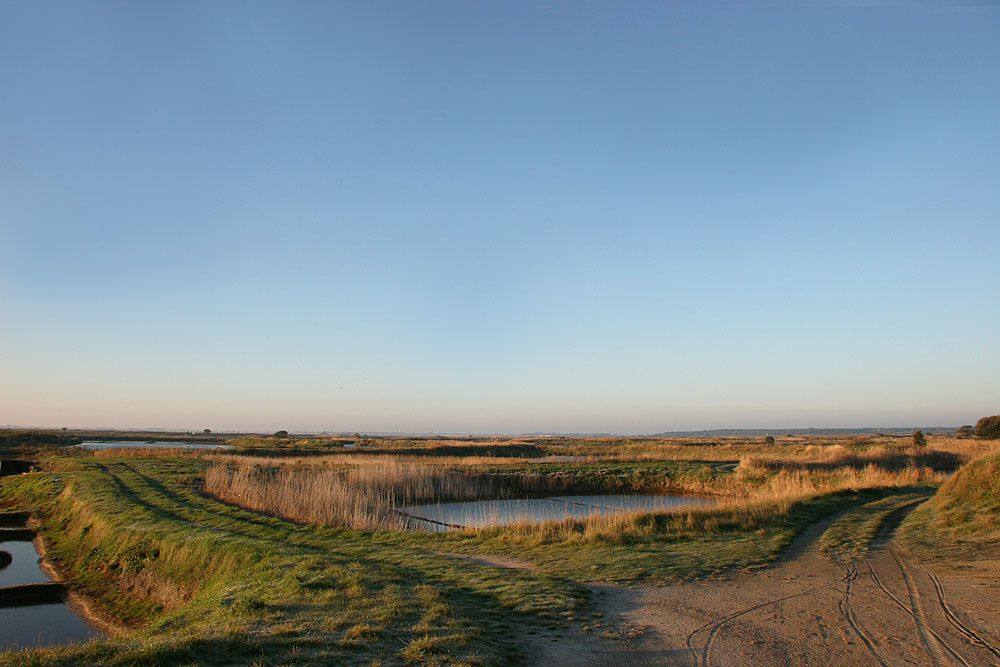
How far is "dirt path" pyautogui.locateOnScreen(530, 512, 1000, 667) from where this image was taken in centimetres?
768

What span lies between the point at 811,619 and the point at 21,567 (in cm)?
2280

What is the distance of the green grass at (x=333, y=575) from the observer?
769 cm

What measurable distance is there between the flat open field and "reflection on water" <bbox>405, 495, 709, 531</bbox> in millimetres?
1413

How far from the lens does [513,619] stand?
9.49 meters

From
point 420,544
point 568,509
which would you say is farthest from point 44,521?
point 568,509

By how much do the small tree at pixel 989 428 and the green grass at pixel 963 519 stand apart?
5863 centimetres

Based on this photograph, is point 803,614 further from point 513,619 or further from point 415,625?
point 415,625

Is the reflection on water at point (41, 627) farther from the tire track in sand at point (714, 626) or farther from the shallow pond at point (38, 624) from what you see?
the tire track in sand at point (714, 626)

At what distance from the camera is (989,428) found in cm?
6550

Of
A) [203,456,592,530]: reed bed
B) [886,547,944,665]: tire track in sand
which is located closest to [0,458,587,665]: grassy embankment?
[203,456,592,530]: reed bed

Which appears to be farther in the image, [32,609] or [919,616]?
[32,609]

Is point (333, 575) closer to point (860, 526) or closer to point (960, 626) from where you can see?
point (960, 626)

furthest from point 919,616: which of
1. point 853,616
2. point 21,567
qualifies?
point 21,567

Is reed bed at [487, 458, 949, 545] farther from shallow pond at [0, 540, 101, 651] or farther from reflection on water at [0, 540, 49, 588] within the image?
reflection on water at [0, 540, 49, 588]
